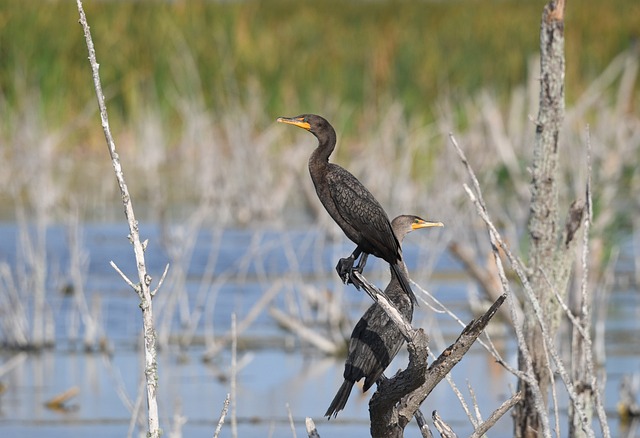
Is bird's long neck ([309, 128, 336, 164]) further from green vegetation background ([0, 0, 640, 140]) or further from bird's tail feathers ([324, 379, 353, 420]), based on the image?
green vegetation background ([0, 0, 640, 140])

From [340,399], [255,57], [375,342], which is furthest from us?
[255,57]

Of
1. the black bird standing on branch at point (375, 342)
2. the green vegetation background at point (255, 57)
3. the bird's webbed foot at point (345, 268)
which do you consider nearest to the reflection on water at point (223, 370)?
the black bird standing on branch at point (375, 342)

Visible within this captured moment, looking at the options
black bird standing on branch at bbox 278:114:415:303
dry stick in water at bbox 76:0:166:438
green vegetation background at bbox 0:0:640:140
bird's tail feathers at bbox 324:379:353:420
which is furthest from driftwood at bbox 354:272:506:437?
green vegetation background at bbox 0:0:640:140

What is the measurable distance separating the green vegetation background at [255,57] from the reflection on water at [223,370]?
224 inches

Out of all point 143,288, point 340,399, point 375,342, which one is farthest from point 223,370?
point 143,288

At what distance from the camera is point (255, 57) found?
17.5 metres

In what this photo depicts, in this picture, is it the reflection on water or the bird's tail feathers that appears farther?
the reflection on water

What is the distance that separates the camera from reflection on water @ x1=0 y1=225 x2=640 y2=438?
7.04 m

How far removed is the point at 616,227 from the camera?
29.7 feet

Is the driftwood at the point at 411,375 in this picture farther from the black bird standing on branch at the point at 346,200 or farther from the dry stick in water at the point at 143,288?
the dry stick in water at the point at 143,288

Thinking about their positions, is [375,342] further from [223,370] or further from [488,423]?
[223,370]

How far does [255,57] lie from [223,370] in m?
9.70

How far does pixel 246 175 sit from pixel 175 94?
3.29 meters

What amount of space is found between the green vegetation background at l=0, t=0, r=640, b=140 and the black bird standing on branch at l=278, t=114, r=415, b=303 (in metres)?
11.1
